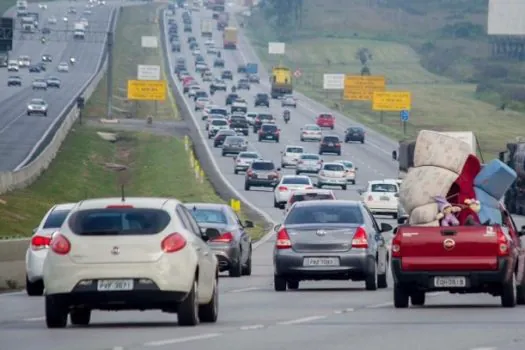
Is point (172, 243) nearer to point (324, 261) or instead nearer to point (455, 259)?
point (455, 259)

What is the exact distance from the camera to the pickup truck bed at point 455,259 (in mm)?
22438

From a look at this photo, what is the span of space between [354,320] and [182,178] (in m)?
59.2

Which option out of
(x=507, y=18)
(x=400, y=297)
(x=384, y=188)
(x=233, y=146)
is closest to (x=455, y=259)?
(x=400, y=297)

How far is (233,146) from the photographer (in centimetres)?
10044

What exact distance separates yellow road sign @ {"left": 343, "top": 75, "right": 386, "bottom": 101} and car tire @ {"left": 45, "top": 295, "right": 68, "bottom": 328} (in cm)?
12431

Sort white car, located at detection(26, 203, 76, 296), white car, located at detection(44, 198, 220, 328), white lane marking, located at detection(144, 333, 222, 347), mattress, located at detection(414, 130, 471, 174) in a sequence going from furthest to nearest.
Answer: white car, located at detection(26, 203, 76, 296), mattress, located at detection(414, 130, 471, 174), white car, located at detection(44, 198, 220, 328), white lane marking, located at detection(144, 333, 222, 347)

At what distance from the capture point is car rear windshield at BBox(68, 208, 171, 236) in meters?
18.9

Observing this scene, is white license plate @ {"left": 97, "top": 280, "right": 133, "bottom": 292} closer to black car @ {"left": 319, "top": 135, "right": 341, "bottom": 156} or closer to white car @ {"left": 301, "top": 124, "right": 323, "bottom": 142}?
black car @ {"left": 319, "top": 135, "right": 341, "bottom": 156}

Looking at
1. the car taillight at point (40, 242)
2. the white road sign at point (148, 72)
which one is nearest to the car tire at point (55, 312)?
the car taillight at point (40, 242)

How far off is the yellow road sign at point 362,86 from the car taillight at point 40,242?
11671 cm

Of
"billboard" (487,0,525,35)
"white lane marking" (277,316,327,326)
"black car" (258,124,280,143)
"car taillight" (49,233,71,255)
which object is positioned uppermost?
"car taillight" (49,233,71,255)

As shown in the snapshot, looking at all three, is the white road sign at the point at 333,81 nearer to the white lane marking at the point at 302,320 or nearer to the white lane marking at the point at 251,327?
the white lane marking at the point at 302,320

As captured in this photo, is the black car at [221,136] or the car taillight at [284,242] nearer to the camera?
the car taillight at [284,242]

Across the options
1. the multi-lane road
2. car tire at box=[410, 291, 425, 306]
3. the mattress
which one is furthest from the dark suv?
the mattress
